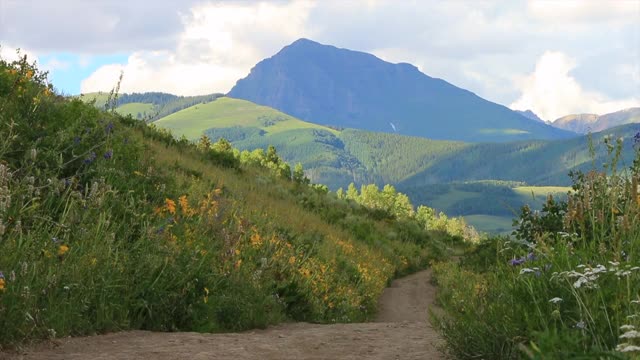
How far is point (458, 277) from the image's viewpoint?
19047 mm

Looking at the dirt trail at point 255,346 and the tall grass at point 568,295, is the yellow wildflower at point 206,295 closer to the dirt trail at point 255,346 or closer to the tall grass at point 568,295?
the dirt trail at point 255,346

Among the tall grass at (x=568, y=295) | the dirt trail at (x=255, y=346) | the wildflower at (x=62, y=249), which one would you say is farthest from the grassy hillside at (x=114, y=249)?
the tall grass at (x=568, y=295)

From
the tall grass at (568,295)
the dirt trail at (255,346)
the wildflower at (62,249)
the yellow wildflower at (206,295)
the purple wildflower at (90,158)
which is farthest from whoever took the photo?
the purple wildflower at (90,158)

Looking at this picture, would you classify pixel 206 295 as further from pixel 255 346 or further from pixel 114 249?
pixel 255 346

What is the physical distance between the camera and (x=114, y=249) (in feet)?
24.2

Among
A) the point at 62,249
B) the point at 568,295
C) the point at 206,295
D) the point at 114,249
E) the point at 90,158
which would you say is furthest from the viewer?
the point at 90,158

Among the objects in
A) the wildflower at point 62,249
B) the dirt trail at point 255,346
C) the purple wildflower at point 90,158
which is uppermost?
the purple wildflower at point 90,158

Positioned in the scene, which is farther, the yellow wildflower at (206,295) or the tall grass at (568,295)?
the yellow wildflower at (206,295)

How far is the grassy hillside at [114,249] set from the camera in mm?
5836

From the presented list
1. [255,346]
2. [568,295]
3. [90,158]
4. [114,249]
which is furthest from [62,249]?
[568,295]

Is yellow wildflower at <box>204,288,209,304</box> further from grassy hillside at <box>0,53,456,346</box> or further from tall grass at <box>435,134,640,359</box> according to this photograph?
tall grass at <box>435,134,640,359</box>

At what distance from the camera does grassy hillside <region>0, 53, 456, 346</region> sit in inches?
230

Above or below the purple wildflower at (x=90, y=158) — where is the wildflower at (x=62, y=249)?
below

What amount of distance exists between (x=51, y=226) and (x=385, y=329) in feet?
13.3
